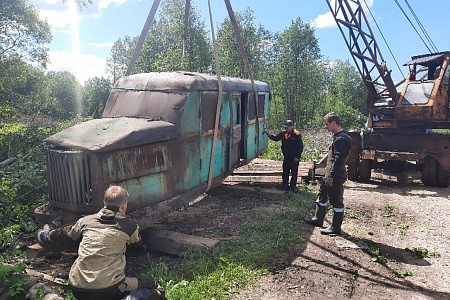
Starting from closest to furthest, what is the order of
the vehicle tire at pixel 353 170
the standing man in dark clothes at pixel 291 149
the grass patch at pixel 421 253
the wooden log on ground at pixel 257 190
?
the grass patch at pixel 421 253 < the wooden log on ground at pixel 257 190 < the standing man in dark clothes at pixel 291 149 < the vehicle tire at pixel 353 170

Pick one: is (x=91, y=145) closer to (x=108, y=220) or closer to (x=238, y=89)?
(x=108, y=220)

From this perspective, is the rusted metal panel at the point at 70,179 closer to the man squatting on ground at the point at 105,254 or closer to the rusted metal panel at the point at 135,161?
the rusted metal panel at the point at 135,161

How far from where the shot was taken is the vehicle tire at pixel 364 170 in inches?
389

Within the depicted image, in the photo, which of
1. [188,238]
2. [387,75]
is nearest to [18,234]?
[188,238]

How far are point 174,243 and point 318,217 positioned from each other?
2.60 meters

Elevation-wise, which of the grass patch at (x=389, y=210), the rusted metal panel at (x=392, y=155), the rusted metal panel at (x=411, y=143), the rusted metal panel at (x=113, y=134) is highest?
the rusted metal panel at (x=113, y=134)

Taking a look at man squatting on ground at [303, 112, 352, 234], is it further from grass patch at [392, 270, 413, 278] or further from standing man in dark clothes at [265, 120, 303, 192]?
standing man in dark clothes at [265, 120, 303, 192]

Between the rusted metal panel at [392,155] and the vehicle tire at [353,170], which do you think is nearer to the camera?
the rusted metal panel at [392,155]

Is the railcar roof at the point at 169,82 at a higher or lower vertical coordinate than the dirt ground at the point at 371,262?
higher

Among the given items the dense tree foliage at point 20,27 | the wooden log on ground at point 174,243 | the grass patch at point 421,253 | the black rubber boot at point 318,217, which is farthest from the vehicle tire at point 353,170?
the dense tree foliage at point 20,27

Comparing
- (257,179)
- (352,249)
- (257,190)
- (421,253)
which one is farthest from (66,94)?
(421,253)

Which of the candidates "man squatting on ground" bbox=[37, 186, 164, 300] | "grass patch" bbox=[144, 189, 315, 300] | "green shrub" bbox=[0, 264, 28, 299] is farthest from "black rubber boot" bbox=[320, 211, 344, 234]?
"green shrub" bbox=[0, 264, 28, 299]

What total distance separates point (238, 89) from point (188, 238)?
346cm

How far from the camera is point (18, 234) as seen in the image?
5.31 metres
